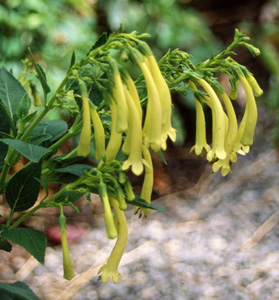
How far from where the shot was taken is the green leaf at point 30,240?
97cm

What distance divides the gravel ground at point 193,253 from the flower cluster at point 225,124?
114 cm

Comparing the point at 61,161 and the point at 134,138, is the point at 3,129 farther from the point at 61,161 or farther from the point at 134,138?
the point at 134,138

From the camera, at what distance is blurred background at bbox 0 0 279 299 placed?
8.95 ft

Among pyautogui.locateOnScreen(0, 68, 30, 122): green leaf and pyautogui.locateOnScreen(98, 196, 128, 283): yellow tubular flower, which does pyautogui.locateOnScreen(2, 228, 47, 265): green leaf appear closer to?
pyautogui.locateOnScreen(98, 196, 128, 283): yellow tubular flower

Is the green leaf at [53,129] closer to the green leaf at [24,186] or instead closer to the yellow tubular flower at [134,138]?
the green leaf at [24,186]

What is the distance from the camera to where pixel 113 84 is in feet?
2.96

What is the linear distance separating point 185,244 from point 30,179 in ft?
5.17

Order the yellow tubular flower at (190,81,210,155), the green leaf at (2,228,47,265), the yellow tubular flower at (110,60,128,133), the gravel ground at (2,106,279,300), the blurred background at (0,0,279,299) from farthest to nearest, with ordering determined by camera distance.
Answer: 1. the blurred background at (0,0,279,299)
2. the gravel ground at (2,106,279,300)
3. the yellow tubular flower at (190,81,210,155)
4. the green leaf at (2,228,47,265)
5. the yellow tubular flower at (110,60,128,133)

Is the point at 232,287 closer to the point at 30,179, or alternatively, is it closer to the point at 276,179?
the point at 276,179

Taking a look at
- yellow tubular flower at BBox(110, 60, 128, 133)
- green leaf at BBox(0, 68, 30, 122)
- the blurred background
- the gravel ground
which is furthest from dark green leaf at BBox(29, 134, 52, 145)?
the blurred background

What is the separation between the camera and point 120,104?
869 mm

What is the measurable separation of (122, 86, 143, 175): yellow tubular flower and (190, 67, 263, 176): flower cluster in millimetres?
165

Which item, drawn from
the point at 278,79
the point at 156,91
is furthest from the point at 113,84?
the point at 278,79

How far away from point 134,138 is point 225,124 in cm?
26
